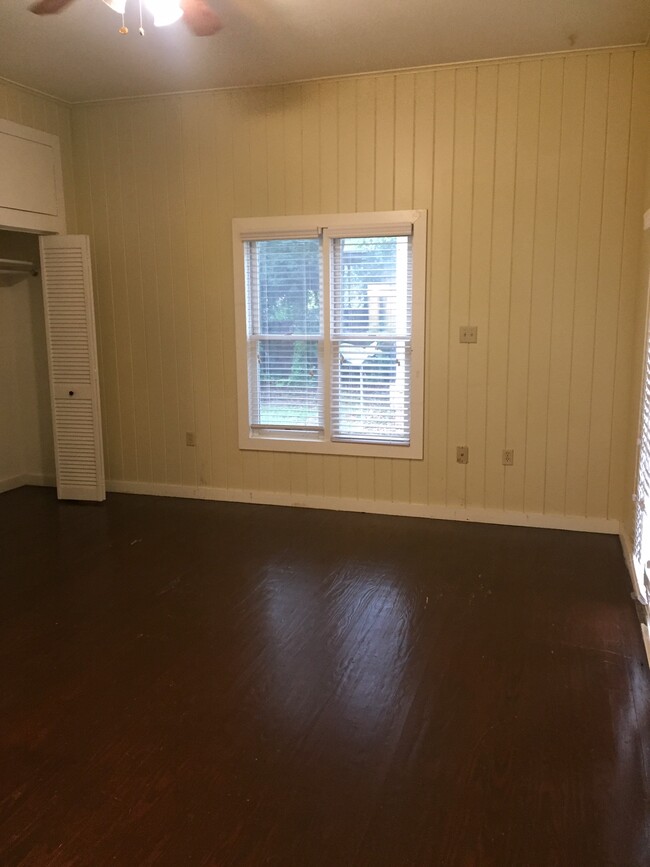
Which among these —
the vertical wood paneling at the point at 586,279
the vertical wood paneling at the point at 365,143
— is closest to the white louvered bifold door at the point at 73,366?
the vertical wood paneling at the point at 365,143

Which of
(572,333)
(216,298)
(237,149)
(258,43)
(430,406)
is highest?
(258,43)

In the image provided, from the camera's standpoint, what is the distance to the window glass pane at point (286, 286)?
14.6 feet

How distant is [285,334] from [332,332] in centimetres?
36

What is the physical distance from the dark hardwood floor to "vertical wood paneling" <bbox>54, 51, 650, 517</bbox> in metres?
0.72

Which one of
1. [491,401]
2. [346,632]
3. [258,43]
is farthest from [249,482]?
[258,43]

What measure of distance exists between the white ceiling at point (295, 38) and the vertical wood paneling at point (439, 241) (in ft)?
0.68

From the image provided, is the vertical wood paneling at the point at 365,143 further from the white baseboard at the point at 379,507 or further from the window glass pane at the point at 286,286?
the white baseboard at the point at 379,507

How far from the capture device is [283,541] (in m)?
4.02

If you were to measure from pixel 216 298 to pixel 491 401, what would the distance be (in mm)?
2057

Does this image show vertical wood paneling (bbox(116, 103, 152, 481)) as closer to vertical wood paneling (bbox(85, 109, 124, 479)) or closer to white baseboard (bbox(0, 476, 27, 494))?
vertical wood paneling (bbox(85, 109, 124, 479))

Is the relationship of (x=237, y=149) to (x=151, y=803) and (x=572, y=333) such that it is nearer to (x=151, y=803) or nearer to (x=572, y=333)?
(x=572, y=333)

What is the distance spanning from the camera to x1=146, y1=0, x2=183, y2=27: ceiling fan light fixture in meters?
2.71

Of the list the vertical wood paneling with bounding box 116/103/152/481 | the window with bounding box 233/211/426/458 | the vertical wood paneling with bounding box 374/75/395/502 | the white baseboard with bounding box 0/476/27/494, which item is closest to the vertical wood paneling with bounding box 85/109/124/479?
the vertical wood paneling with bounding box 116/103/152/481

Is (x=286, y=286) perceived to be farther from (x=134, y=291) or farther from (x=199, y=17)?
(x=199, y=17)
